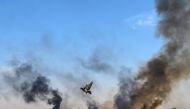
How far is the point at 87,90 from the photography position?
93.6 meters

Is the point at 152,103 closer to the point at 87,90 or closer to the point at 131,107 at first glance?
the point at 131,107

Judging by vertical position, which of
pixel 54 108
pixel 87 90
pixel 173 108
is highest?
pixel 54 108

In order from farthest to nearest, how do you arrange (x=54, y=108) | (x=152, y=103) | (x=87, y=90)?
(x=54, y=108) < (x=152, y=103) < (x=87, y=90)

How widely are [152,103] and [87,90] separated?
78.4 feet

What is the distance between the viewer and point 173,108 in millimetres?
113750

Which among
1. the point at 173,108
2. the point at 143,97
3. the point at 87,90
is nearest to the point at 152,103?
the point at 143,97

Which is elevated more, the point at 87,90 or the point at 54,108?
the point at 54,108

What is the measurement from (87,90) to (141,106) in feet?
75.5

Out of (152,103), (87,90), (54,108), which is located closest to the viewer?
(87,90)

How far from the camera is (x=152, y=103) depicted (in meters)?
107

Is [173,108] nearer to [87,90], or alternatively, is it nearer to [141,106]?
[141,106]

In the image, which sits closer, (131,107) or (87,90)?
(87,90)

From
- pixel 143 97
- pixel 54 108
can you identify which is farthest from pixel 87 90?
pixel 54 108

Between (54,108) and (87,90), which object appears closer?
(87,90)
